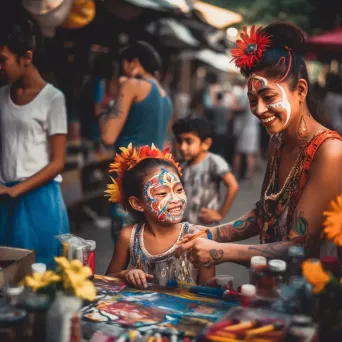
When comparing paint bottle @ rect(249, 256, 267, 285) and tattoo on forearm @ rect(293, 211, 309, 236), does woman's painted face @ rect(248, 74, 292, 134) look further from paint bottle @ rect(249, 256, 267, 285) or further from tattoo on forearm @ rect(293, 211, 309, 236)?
paint bottle @ rect(249, 256, 267, 285)

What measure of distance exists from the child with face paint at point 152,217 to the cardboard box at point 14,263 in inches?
19.5

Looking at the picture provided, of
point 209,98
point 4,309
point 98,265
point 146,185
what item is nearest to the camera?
point 4,309

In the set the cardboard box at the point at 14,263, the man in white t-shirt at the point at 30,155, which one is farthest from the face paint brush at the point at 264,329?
the man in white t-shirt at the point at 30,155

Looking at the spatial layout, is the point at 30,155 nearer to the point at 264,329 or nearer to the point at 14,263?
the point at 14,263

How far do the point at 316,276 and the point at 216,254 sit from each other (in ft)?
1.96

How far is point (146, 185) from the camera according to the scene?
2.97 meters

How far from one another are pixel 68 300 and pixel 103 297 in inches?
22.6

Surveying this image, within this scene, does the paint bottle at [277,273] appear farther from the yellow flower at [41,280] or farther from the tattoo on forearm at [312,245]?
the yellow flower at [41,280]

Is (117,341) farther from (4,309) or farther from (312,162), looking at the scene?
(312,162)

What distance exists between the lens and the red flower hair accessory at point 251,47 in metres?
2.54

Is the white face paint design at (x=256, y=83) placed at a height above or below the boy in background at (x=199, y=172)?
above

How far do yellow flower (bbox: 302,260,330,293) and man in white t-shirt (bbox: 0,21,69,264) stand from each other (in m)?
2.05

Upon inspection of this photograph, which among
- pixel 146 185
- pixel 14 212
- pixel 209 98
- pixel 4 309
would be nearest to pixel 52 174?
pixel 14 212

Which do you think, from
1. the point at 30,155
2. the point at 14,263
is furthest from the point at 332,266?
the point at 30,155
